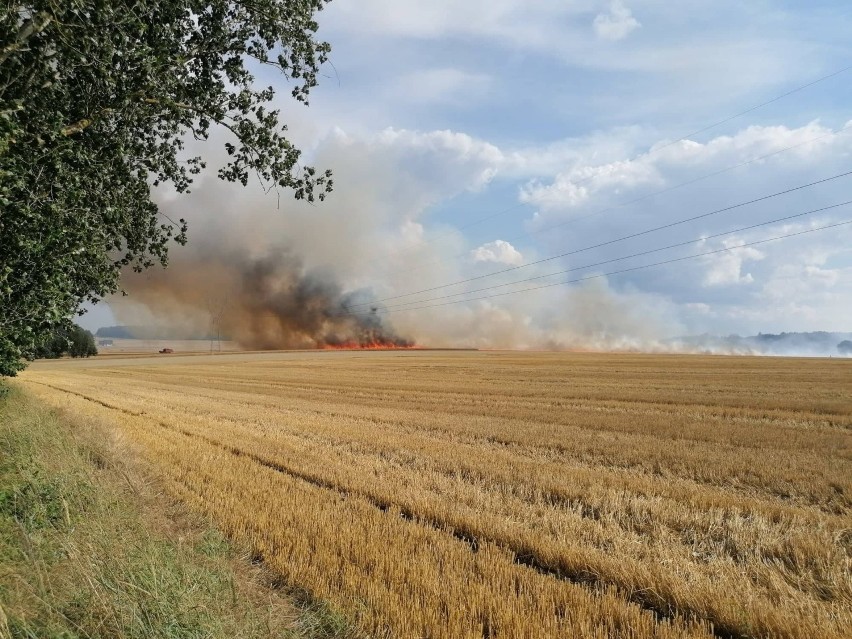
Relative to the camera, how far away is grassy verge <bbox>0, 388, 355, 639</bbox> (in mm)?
3684

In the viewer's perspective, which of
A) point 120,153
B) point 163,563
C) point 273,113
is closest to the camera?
point 163,563

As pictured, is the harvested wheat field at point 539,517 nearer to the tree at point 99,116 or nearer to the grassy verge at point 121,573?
the grassy verge at point 121,573

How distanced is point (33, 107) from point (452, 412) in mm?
15422

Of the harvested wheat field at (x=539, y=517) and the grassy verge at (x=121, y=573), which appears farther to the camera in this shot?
the harvested wheat field at (x=539, y=517)

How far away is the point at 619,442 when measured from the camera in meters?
12.9

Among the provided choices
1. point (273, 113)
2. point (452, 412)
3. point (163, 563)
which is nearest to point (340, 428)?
point (452, 412)

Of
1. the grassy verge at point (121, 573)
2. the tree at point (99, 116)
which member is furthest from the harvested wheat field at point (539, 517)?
the tree at point (99, 116)

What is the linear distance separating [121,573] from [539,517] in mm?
4990

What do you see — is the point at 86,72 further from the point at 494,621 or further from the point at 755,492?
the point at 755,492

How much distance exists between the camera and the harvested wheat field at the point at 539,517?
14.0ft

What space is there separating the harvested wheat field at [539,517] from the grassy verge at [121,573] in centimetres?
37

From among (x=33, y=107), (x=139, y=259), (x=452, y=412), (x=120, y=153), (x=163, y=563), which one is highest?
(x=33, y=107)

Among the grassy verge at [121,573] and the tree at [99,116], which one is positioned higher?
the tree at [99,116]

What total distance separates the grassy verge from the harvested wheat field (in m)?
0.37
